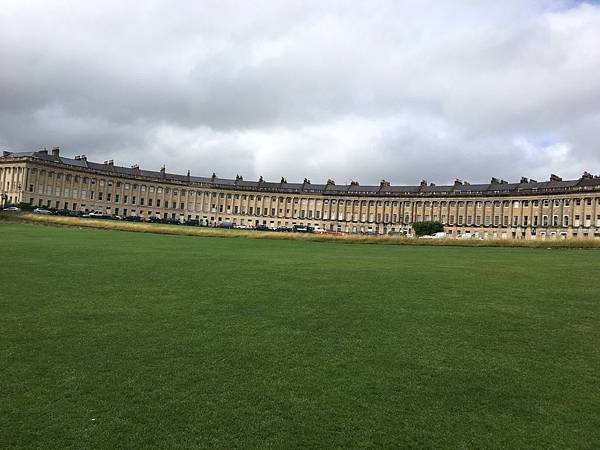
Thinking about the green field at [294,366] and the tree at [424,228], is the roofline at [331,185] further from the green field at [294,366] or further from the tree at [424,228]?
the green field at [294,366]

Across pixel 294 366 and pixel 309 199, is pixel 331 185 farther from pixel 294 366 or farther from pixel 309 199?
pixel 294 366

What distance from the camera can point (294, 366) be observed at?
8867 millimetres

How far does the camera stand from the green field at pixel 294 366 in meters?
6.72

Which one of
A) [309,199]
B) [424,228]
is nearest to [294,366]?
[424,228]

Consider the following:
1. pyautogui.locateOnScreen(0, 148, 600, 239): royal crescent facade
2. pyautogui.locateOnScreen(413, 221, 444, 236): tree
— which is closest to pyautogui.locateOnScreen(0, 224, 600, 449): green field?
pyautogui.locateOnScreen(413, 221, 444, 236): tree

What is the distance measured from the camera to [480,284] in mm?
18062

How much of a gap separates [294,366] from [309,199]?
138538mm

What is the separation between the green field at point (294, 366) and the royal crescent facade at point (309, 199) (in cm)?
10500

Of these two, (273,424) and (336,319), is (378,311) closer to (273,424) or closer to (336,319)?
(336,319)

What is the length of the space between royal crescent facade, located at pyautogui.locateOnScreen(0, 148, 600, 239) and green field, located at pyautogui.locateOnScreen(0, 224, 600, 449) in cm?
10500

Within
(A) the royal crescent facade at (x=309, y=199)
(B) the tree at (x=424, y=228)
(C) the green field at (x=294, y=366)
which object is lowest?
(C) the green field at (x=294, y=366)

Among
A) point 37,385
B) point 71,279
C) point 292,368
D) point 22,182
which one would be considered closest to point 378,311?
point 292,368

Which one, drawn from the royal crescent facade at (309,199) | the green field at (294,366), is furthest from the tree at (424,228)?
the green field at (294,366)

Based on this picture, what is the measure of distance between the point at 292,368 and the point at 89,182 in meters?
135
